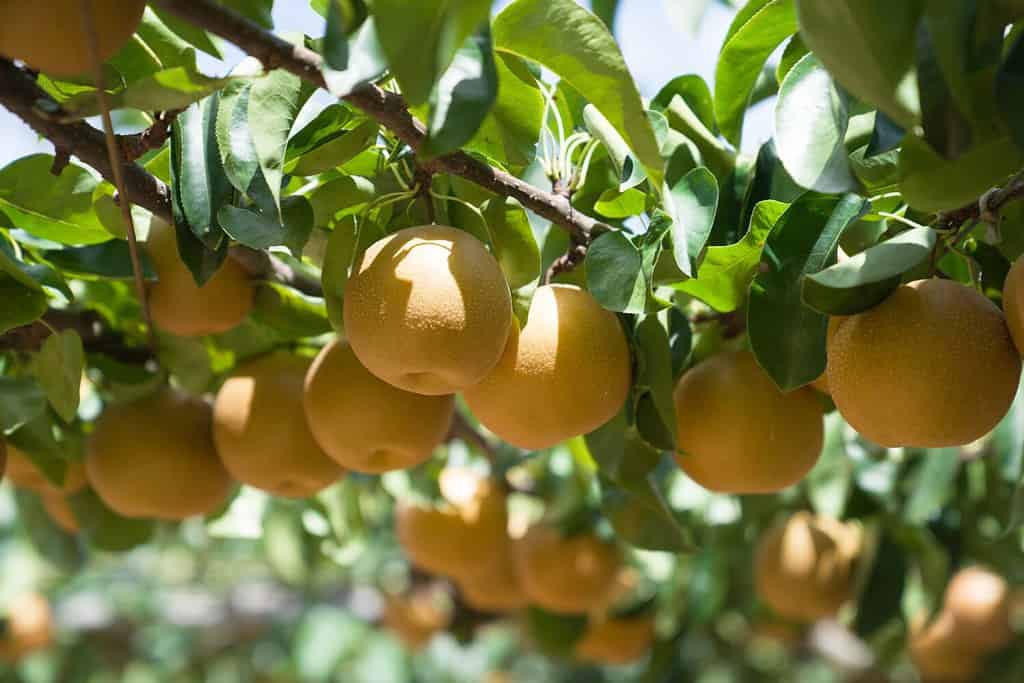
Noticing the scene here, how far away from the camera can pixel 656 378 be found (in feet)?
3.01

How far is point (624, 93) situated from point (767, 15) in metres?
0.23

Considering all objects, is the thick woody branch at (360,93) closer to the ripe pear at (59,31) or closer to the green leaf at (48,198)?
the ripe pear at (59,31)

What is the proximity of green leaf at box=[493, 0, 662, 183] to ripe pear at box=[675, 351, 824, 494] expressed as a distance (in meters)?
0.30

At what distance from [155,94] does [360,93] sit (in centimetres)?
14

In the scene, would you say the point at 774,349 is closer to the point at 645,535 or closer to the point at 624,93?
the point at 624,93

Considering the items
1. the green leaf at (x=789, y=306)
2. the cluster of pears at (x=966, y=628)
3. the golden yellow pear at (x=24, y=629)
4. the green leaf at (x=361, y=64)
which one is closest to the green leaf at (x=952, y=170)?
the green leaf at (x=789, y=306)

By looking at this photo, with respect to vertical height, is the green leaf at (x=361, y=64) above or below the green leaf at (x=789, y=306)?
above

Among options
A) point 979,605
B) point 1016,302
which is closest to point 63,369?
point 1016,302

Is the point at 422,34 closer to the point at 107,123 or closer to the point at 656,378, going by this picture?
the point at 107,123

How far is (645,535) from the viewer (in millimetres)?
1188

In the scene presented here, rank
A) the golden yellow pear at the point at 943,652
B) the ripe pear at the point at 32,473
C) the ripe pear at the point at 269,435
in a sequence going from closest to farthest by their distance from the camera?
1. the ripe pear at the point at 269,435
2. the ripe pear at the point at 32,473
3. the golden yellow pear at the point at 943,652

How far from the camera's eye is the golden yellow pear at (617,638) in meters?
2.27

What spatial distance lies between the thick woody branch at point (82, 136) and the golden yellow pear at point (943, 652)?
188cm

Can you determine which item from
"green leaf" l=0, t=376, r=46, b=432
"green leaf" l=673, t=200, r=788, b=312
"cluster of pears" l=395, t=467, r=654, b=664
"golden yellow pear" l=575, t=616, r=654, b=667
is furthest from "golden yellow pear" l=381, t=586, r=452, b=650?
"green leaf" l=673, t=200, r=788, b=312
